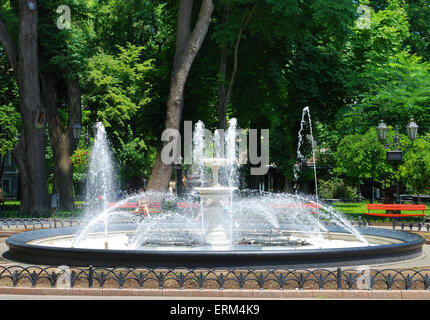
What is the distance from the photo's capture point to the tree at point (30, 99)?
2833 cm

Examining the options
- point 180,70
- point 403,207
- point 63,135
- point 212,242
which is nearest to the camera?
point 212,242

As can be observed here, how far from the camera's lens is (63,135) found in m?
34.0

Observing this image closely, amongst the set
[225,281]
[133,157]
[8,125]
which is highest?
[8,125]

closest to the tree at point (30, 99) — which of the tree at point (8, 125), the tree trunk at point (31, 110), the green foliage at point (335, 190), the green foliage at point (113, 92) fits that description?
the tree trunk at point (31, 110)


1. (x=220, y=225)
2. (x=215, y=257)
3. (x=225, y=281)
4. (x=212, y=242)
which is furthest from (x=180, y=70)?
(x=225, y=281)

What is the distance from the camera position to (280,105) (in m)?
33.6

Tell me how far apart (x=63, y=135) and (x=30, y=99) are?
5523 mm

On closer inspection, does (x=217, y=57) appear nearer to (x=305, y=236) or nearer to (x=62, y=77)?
(x=62, y=77)

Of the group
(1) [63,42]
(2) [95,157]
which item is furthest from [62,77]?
(2) [95,157]

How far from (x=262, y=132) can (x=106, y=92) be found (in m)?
10.1

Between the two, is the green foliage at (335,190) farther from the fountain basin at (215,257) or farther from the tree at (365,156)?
the fountain basin at (215,257)

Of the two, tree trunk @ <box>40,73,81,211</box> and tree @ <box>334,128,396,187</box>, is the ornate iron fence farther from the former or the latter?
tree trunk @ <box>40,73,81,211</box>

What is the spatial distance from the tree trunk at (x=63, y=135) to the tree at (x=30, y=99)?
3.89 m

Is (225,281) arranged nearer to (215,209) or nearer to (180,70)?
(215,209)
